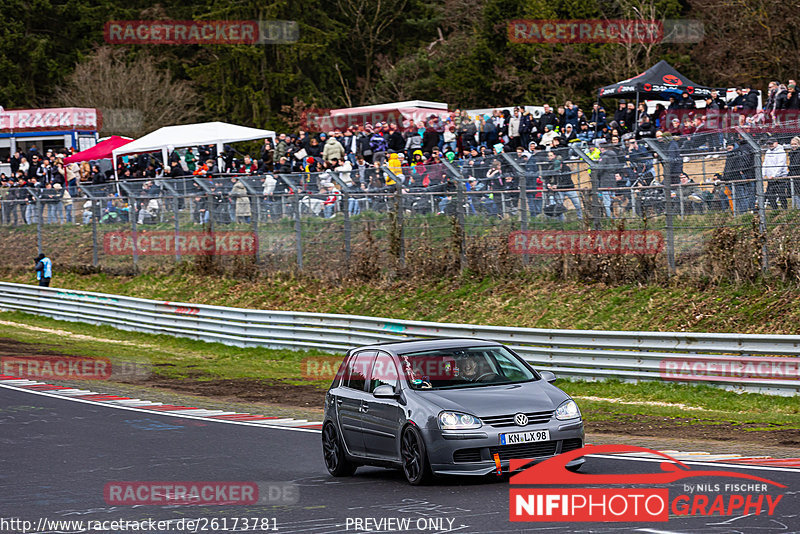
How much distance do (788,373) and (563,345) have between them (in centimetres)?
430

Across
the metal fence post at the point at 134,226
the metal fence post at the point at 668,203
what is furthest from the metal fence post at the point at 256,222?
the metal fence post at the point at 668,203

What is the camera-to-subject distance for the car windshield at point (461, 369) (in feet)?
35.8

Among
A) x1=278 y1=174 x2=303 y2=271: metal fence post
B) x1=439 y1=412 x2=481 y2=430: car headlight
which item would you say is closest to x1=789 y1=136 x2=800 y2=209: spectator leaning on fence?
x1=439 y1=412 x2=481 y2=430: car headlight

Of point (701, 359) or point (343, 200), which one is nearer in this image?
point (701, 359)

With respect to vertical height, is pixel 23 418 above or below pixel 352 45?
below

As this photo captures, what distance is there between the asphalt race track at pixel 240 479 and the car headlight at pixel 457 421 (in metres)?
0.58

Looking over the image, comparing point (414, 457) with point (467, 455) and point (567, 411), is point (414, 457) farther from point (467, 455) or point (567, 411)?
point (567, 411)

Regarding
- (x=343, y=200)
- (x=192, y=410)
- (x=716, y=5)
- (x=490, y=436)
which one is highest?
(x=716, y=5)

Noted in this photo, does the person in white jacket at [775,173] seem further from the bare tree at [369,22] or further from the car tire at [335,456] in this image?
the bare tree at [369,22]

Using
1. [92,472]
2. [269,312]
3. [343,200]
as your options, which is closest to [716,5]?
[343,200]

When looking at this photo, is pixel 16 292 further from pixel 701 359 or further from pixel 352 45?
pixel 352 45

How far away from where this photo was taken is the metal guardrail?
16062 mm

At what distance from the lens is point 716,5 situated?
161 feet

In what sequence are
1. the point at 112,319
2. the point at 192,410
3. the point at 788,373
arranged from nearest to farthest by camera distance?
the point at 788,373 < the point at 192,410 < the point at 112,319
